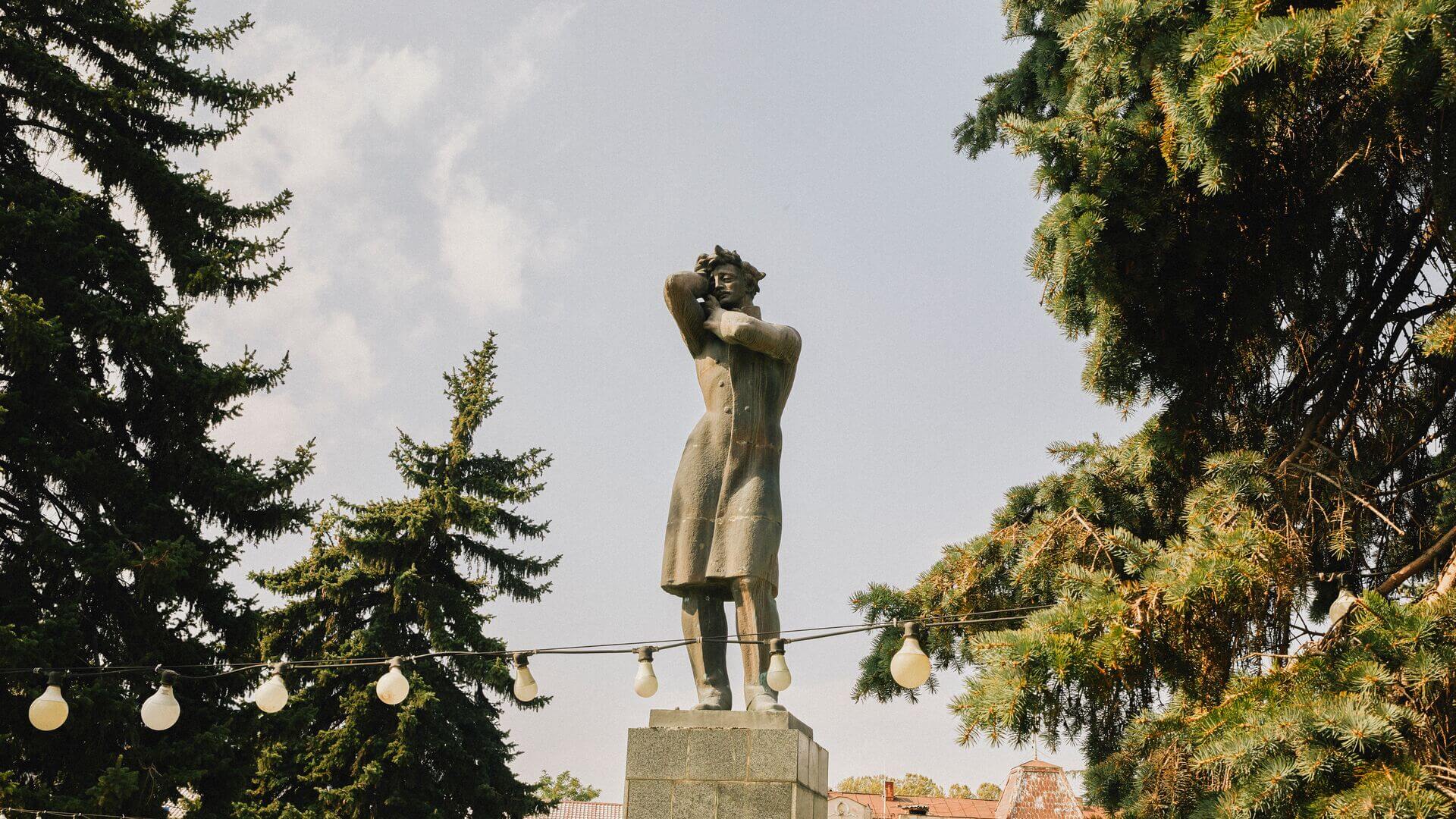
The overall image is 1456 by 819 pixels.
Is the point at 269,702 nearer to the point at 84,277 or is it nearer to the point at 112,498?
the point at 112,498

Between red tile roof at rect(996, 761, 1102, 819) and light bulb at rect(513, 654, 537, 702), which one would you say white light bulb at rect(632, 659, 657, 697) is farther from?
red tile roof at rect(996, 761, 1102, 819)

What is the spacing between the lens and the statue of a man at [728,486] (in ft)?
20.8

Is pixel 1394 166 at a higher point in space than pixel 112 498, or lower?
higher

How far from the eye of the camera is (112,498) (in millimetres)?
11695

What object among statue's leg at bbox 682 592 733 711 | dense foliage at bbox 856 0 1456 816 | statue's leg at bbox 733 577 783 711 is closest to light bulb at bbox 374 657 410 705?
statue's leg at bbox 682 592 733 711

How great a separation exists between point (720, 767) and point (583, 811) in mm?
24496

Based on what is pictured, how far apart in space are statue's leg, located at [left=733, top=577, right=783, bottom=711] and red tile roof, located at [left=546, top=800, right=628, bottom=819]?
2204 centimetres

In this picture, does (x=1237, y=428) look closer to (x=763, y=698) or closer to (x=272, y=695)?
(x=763, y=698)

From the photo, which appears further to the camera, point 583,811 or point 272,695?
point 583,811

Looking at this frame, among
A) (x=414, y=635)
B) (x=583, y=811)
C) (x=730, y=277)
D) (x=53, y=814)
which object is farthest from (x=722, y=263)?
(x=583, y=811)

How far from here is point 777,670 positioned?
6.01m

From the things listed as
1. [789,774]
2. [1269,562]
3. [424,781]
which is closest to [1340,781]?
[1269,562]

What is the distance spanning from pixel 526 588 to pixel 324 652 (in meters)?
3.40

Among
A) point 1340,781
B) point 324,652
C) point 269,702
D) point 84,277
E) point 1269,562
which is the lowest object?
point 1340,781
